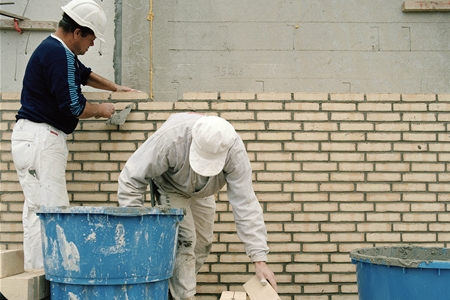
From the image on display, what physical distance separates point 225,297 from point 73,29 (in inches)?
76.3

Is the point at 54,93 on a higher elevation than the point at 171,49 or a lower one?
lower

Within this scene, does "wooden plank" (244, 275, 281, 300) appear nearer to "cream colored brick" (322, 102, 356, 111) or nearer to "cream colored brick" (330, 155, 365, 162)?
"cream colored brick" (330, 155, 365, 162)

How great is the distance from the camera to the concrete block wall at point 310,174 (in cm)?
402

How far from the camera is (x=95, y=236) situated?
2629 mm

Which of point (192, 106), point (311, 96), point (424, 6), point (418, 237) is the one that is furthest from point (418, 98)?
point (192, 106)

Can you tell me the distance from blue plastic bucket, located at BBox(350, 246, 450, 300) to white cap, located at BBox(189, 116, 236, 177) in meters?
0.91

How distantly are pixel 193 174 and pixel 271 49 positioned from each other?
98.5 inches

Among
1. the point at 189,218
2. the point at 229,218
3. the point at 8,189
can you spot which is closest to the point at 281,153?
the point at 229,218

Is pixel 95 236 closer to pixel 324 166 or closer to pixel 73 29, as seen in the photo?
pixel 73 29

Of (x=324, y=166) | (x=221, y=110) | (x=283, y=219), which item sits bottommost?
(x=283, y=219)

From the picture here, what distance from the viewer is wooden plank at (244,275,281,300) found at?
2.87m

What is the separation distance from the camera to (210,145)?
2.81 meters

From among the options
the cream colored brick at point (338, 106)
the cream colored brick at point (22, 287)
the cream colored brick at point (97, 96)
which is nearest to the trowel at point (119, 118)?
the cream colored brick at point (97, 96)

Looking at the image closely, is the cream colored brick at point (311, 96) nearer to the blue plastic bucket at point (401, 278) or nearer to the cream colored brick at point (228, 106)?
the cream colored brick at point (228, 106)
